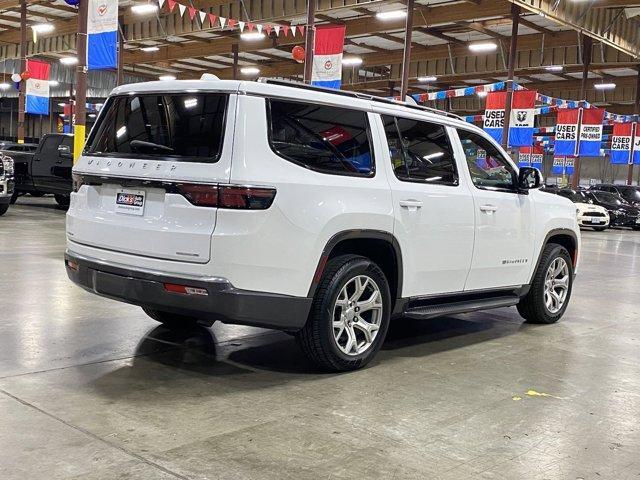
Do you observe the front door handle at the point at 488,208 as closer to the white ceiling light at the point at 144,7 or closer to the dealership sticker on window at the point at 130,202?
the dealership sticker on window at the point at 130,202

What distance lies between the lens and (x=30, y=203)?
2103 centimetres

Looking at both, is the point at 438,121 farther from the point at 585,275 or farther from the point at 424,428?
the point at 585,275

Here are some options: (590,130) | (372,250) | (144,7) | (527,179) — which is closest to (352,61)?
(590,130)

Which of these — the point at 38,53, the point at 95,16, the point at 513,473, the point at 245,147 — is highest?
the point at 38,53

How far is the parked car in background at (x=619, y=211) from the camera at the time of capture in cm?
2755

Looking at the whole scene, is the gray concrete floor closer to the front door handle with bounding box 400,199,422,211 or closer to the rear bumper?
the rear bumper

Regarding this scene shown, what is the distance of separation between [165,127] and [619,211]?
2648cm

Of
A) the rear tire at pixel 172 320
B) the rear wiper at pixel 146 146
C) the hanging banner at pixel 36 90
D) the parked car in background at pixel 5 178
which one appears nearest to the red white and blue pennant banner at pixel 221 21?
the hanging banner at pixel 36 90

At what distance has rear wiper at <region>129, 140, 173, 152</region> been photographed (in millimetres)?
4395

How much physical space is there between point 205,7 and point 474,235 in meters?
21.8

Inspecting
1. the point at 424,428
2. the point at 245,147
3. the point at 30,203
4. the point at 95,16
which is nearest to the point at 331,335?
the point at 424,428

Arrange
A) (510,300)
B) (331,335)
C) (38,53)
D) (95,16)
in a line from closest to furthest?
1. (331,335)
2. (510,300)
3. (95,16)
4. (38,53)

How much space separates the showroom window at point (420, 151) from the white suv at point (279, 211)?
1 centimetres

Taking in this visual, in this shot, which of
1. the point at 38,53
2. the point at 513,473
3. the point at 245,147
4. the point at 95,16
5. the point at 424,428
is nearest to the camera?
the point at 513,473
